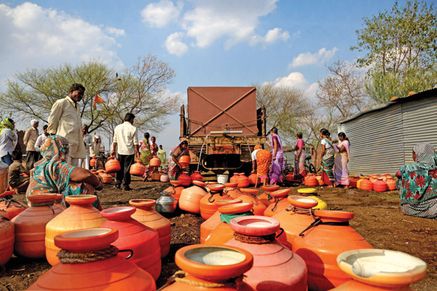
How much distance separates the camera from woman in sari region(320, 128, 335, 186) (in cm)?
966

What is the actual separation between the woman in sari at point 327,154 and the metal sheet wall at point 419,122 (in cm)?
436

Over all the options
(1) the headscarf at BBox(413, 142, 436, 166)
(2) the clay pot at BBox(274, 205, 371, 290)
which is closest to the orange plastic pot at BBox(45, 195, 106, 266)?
(2) the clay pot at BBox(274, 205, 371, 290)

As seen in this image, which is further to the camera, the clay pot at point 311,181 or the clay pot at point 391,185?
the clay pot at point 311,181

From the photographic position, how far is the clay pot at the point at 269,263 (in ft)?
4.46

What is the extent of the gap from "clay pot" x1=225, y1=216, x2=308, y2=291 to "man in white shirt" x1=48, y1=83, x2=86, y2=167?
12.6 feet

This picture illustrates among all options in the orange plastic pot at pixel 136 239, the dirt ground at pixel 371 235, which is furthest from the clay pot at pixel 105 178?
the orange plastic pot at pixel 136 239

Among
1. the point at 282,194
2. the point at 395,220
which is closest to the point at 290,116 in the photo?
the point at 395,220

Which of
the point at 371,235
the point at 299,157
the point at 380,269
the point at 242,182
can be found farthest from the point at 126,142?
the point at 380,269

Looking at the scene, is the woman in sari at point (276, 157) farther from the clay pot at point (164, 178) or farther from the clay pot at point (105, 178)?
the clay pot at point (105, 178)

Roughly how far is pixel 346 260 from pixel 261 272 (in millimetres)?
403

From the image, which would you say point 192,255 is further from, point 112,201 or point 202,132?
point 202,132

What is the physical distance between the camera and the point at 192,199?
4586mm

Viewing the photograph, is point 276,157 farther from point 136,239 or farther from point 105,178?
point 136,239

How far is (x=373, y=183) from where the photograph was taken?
9.41 m
